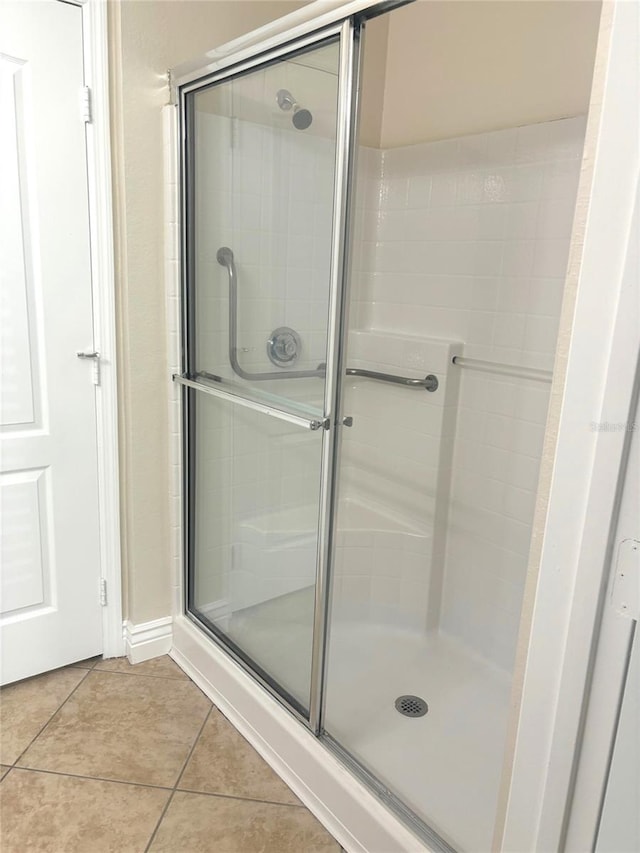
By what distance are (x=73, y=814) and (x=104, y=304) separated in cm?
141

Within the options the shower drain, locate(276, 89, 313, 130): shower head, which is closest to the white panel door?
locate(276, 89, 313, 130): shower head

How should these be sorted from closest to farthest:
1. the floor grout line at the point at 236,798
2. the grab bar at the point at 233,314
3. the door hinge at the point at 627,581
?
the door hinge at the point at 627,581
the floor grout line at the point at 236,798
the grab bar at the point at 233,314

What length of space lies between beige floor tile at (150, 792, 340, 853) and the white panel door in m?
0.75

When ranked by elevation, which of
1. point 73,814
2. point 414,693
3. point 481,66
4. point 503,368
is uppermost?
point 481,66

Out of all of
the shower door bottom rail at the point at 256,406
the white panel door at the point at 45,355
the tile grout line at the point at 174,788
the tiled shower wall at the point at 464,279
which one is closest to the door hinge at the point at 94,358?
the white panel door at the point at 45,355

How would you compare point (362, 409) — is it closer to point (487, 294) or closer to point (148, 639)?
point (487, 294)

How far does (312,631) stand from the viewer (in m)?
1.65

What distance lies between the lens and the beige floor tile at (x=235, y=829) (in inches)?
59.0

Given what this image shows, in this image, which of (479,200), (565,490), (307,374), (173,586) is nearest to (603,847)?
(565,490)

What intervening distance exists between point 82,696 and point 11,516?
629mm

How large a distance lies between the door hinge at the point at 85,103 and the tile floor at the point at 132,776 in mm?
1772

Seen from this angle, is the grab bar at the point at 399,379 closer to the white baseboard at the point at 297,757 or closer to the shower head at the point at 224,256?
the shower head at the point at 224,256

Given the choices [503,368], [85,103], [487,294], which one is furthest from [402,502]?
[85,103]

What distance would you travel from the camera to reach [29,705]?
1.94 m
